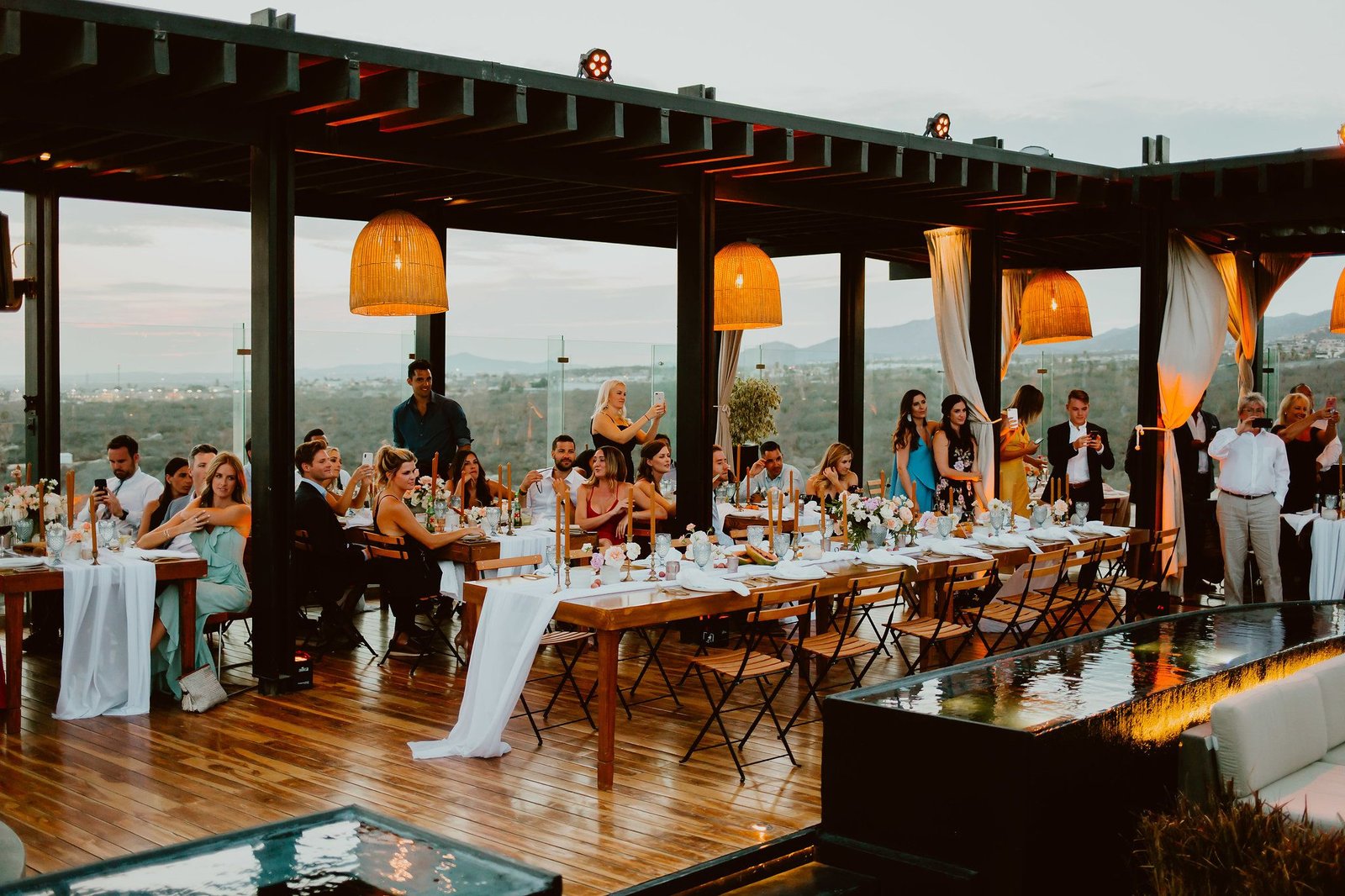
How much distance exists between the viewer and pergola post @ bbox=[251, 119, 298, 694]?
23.2 feet

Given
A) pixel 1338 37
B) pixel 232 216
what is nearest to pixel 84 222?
pixel 232 216

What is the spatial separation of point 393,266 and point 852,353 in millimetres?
6224

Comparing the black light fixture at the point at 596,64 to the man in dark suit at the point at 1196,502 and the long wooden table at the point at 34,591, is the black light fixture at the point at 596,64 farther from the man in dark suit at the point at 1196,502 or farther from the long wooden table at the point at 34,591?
the man in dark suit at the point at 1196,502

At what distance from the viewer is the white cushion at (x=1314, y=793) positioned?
12.7 ft

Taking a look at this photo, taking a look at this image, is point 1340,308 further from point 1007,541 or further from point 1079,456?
point 1007,541

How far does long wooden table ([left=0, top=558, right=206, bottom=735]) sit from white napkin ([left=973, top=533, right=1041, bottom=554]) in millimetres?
4767

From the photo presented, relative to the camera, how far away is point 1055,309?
1218 cm

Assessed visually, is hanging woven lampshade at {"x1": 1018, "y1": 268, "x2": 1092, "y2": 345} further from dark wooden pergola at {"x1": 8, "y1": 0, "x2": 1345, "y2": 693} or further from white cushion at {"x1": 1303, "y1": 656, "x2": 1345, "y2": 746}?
white cushion at {"x1": 1303, "y1": 656, "x2": 1345, "y2": 746}

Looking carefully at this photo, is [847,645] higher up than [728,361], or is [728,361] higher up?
[728,361]

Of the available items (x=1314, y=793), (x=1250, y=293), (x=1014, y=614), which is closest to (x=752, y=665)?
(x=1014, y=614)


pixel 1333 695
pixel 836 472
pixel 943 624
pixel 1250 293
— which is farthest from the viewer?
pixel 1250 293

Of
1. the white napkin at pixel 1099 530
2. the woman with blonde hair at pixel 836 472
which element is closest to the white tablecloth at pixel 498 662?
the woman with blonde hair at pixel 836 472

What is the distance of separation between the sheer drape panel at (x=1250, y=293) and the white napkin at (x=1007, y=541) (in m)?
5.07

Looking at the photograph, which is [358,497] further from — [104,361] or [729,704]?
[729,704]
